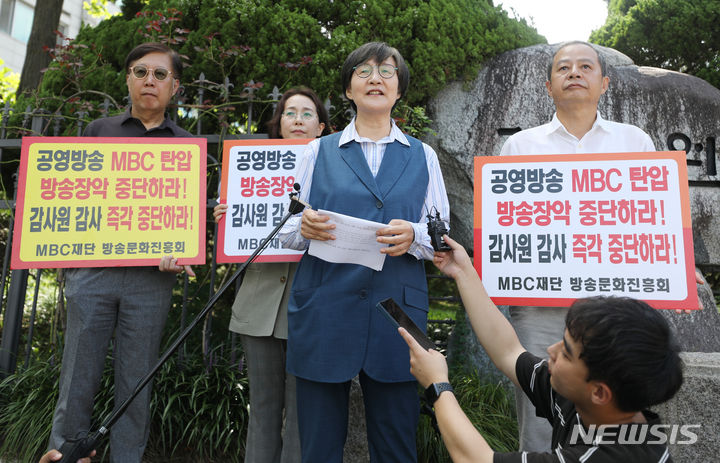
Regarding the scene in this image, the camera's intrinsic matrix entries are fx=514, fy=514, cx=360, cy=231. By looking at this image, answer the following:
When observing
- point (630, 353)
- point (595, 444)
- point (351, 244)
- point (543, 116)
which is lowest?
point (595, 444)

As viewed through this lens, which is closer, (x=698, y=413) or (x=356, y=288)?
(x=356, y=288)

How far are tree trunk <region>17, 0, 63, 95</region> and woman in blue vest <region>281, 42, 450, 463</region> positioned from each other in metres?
6.01

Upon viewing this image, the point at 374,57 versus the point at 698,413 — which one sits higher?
the point at 374,57

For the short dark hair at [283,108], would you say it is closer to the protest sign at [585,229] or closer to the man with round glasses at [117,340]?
the man with round glasses at [117,340]

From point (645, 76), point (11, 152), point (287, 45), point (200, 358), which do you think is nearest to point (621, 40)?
point (645, 76)

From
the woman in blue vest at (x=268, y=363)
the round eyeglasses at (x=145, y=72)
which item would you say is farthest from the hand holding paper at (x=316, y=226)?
the round eyeglasses at (x=145, y=72)

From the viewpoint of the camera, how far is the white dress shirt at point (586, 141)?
2662 millimetres

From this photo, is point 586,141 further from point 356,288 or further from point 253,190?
point 253,190

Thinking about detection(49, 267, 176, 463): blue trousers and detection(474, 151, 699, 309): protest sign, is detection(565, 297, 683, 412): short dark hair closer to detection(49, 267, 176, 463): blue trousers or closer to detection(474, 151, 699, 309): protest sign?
detection(474, 151, 699, 309): protest sign

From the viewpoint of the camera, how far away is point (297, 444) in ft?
8.54

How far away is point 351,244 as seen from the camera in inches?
81.0

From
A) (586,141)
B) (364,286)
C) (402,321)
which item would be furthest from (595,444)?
(586,141)

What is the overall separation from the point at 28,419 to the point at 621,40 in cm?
763

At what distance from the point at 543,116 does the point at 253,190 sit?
2.84m
